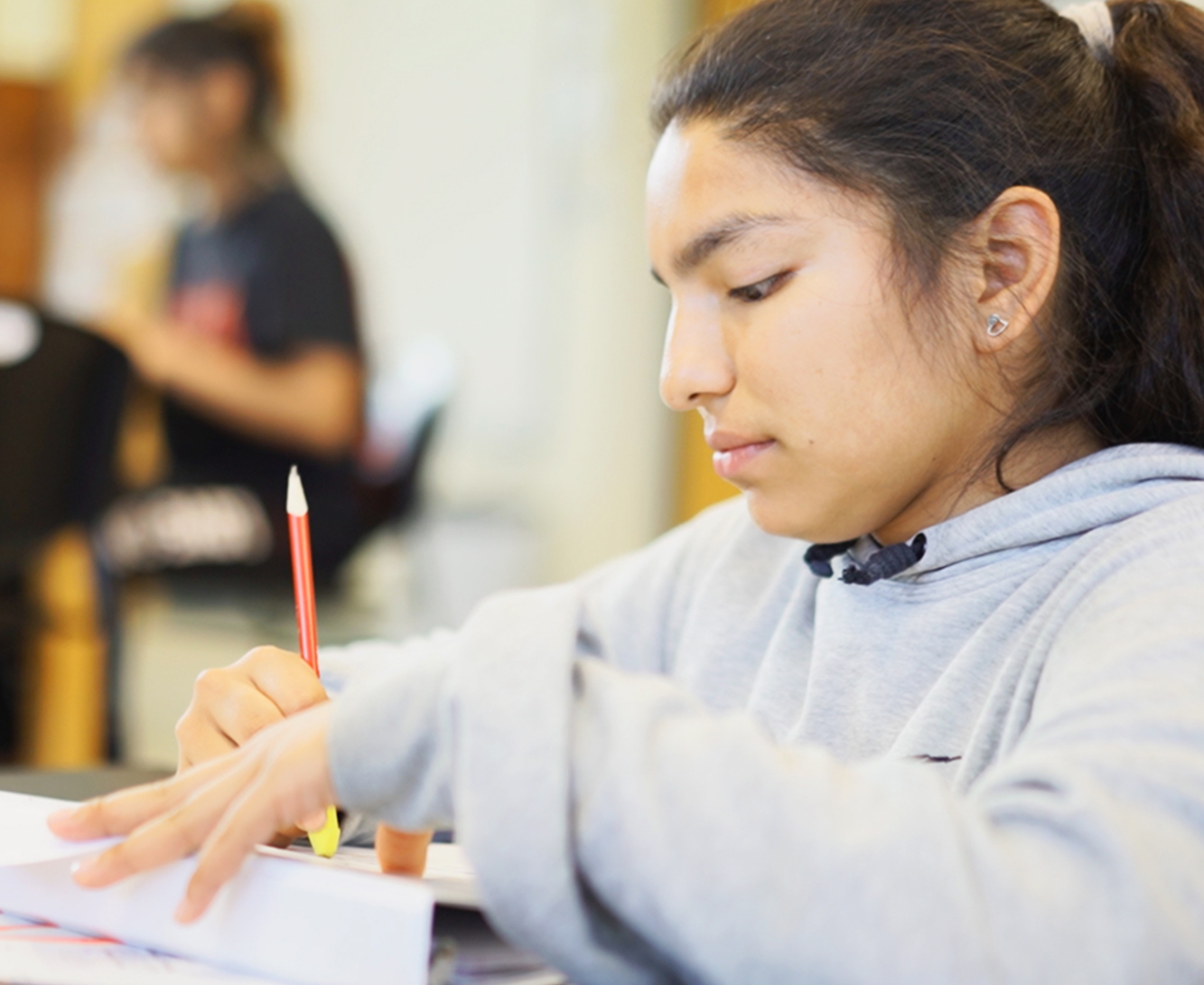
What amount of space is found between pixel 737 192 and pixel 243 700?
339 mm

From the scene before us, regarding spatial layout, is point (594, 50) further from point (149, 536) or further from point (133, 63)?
point (149, 536)

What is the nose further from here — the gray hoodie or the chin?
the gray hoodie

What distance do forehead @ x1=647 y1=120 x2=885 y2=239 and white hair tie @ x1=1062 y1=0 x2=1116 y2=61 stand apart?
0.18 metres

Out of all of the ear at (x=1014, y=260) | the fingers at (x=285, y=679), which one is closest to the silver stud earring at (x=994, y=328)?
the ear at (x=1014, y=260)

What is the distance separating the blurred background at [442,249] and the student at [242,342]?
0.16 m

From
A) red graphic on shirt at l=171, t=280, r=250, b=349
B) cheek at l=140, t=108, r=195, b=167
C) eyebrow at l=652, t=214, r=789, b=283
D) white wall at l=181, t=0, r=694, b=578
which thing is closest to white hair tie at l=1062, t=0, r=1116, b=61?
eyebrow at l=652, t=214, r=789, b=283

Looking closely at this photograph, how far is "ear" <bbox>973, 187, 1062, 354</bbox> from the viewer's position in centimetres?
67

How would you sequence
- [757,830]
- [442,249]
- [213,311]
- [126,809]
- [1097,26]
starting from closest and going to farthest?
[757,830]
[126,809]
[1097,26]
[213,311]
[442,249]

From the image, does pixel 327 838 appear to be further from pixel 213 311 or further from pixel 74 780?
pixel 213 311

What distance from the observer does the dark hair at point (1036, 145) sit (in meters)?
0.67

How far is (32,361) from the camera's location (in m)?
1.84

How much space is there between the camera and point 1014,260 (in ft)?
2.25

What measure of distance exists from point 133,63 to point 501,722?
2.84m

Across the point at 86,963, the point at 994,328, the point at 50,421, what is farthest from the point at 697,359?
the point at 50,421
